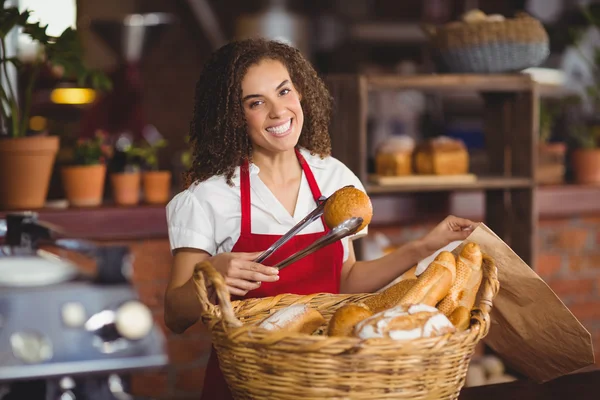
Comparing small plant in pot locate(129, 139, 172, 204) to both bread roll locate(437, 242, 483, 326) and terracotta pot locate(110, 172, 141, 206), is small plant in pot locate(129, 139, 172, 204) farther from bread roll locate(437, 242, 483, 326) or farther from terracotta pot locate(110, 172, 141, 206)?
bread roll locate(437, 242, 483, 326)

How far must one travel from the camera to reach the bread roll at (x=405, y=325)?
0.94 meters

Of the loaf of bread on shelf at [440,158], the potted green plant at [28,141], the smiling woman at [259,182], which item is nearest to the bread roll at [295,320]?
the smiling woman at [259,182]

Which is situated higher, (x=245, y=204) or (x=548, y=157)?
(x=245, y=204)

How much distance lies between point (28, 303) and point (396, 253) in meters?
0.70

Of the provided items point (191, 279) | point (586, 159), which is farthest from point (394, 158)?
point (191, 279)

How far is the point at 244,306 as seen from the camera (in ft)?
3.90

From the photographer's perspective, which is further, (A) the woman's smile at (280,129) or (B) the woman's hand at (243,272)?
(A) the woman's smile at (280,129)

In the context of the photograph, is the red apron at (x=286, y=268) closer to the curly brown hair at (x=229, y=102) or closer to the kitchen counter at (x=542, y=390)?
the curly brown hair at (x=229, y=102)

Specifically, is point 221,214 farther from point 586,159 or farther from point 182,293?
point 586,159

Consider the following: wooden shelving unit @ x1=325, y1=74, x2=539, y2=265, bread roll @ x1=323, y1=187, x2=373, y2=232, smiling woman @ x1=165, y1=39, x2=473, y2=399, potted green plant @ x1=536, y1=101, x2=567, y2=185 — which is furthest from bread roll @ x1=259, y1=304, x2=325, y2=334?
potted green plant @ x1=536, y1=101, x2=567, y2=185

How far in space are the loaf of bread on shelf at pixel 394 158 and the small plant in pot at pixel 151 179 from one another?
71 cm

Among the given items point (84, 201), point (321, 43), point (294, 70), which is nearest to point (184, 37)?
point (321, 43)

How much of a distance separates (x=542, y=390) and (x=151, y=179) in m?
1.58

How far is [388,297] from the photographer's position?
120cm
